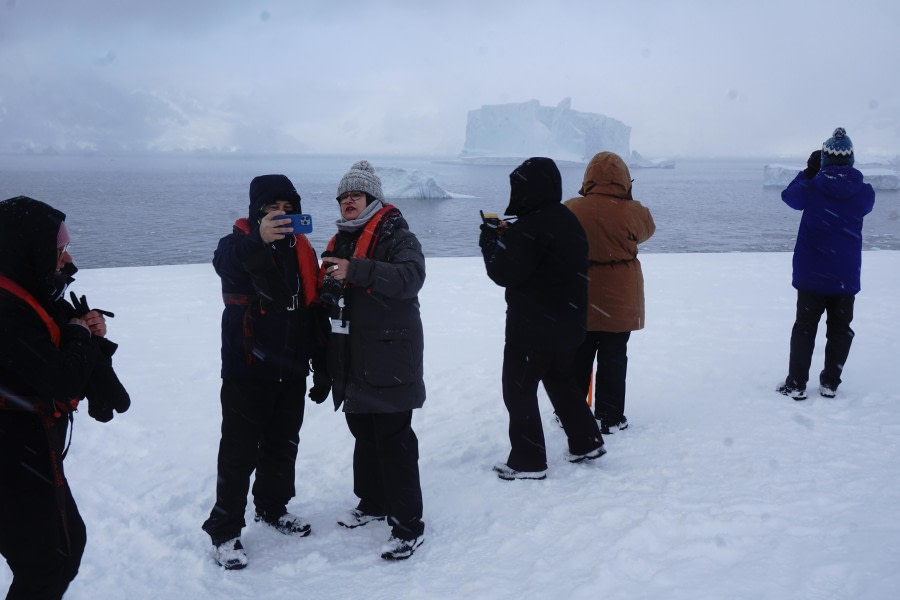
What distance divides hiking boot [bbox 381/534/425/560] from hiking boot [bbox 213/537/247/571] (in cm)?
59

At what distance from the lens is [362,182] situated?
8.95 feet

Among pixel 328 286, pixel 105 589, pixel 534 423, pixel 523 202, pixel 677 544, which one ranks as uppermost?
pixel 523 202

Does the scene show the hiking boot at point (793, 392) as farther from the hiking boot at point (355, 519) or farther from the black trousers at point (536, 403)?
the hiking boot at point (355, 519)

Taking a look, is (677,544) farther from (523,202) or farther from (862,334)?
(862,334)

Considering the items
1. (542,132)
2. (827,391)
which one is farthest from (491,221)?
(542,132)

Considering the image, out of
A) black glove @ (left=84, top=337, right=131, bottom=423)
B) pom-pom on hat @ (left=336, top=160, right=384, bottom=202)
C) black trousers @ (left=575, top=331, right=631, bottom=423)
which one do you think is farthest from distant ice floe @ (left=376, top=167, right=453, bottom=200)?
black glove @ (left=84, top=337, right=131, bottom=423)

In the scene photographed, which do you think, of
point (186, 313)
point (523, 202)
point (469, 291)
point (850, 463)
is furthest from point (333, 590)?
point (469, 291)

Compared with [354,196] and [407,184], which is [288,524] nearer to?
[354,196]

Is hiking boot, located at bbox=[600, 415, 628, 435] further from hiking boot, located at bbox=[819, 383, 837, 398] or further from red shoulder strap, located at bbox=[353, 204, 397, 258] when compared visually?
red shoulder strap, located at bbox=[353, 204, 397, 258]

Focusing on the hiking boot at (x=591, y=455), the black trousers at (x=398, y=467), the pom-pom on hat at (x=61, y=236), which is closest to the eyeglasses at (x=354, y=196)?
the black trousers at (x=398, y=467)

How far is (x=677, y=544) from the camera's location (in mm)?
2652

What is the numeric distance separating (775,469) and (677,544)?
97 cm

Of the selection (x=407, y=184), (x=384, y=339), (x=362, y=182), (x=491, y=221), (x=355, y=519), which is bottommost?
(x=355, y=519)

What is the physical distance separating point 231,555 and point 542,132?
4140 inches
